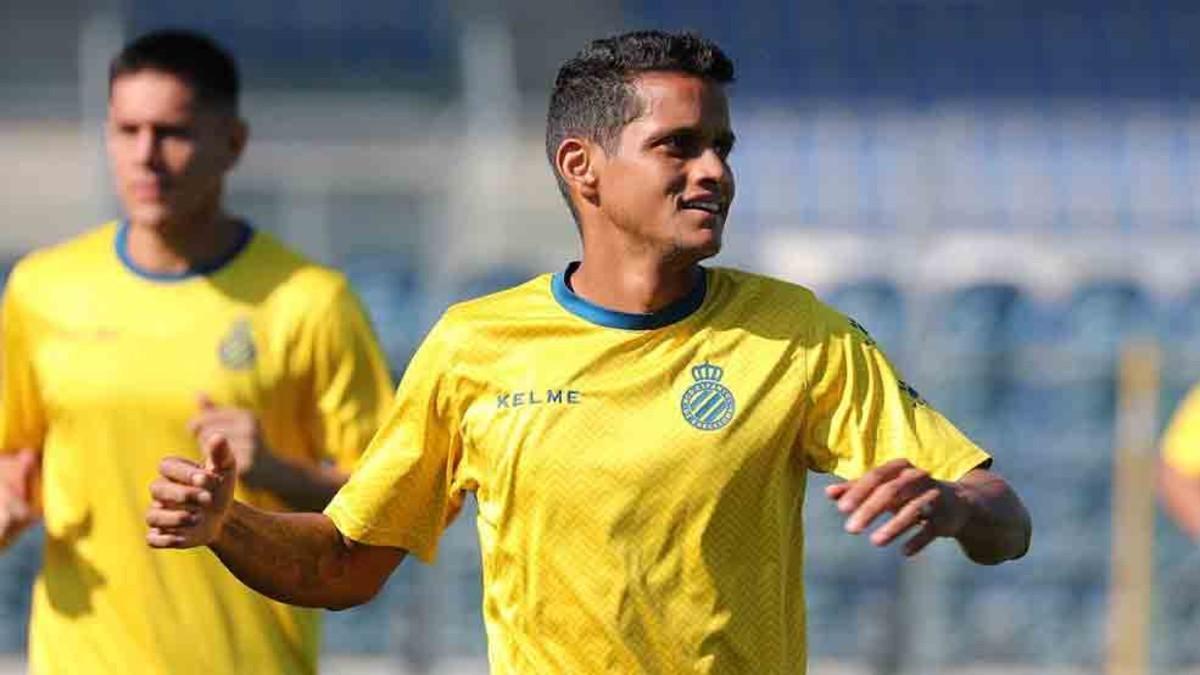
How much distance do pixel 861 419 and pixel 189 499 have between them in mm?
1067

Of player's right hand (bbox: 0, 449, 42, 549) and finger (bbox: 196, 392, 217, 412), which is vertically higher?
finger (bbox: 196, 392, 217, 412)

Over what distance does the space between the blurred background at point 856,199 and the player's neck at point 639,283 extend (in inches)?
281

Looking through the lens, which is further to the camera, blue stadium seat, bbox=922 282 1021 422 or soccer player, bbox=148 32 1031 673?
blue stadium seat, bbox=922 282 1021 422

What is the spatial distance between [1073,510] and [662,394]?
Result: 7.61 meters

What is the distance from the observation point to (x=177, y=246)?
586cm

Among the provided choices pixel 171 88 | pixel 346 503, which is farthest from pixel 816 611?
pixel 346 503

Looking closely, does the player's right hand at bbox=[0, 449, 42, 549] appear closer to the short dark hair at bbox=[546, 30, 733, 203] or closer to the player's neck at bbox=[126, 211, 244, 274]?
the player's neck at bbox=[126, 211, 244, 274]

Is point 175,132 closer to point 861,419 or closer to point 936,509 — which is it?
point 861,419

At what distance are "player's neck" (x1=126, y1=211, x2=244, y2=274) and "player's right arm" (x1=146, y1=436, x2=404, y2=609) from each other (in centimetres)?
163

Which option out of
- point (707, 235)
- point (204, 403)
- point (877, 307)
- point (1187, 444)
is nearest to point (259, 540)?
point (707, 235)

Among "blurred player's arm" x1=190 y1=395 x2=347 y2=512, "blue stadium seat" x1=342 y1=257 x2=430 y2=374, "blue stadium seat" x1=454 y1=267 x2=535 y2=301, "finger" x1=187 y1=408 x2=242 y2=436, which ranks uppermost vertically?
"finger" x1=187 y1=408 x2=242 y2=436

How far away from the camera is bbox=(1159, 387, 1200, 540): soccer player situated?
799 centimetres

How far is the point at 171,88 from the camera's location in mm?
5934

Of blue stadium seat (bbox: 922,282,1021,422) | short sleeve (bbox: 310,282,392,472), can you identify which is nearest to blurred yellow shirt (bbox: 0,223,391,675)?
short sleeve (bbox: 310,282,392,472)
